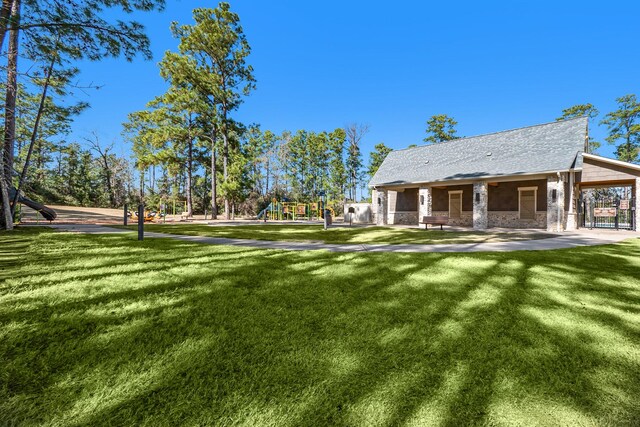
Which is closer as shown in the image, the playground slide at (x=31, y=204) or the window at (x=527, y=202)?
the playground slide at (x=31, y=204)

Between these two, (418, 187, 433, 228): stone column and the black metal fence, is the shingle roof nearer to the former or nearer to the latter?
(418, 187, 433, 228): stone column

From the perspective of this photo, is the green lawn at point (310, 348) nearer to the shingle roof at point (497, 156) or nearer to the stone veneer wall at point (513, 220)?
the shingle roof at point (497, 156)

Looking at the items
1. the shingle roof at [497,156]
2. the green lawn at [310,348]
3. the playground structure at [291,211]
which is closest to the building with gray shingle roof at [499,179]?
the shingle roof at [497,156]

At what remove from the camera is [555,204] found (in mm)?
13734

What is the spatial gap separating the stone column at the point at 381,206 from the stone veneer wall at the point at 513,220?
7.02 metres

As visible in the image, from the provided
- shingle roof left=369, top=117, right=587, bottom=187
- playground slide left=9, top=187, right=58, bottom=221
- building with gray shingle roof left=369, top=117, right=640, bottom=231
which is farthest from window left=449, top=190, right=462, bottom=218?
playground slide left=9, top=187, right=58, bottom=221

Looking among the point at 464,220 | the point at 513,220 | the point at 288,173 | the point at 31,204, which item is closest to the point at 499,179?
the point at 513,220

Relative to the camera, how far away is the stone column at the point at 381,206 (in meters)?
20.3

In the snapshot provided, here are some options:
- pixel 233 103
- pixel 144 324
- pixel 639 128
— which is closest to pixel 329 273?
pixel 144 324

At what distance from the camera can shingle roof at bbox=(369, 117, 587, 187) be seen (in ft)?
47.1

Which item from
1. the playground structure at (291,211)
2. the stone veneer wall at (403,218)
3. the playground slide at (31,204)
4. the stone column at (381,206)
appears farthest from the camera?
the playground structure at (291,211)

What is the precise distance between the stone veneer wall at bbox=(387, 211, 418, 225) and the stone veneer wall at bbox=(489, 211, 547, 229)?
5191 millimetres

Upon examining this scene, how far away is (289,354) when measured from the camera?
7.09ft

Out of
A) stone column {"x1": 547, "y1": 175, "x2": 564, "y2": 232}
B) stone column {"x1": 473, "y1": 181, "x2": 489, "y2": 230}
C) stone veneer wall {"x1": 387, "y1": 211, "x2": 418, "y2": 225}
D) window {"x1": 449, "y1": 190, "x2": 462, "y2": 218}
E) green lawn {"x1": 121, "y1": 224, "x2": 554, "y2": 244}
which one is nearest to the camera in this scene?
green lawn {"x1": 121, "y1": 224, "x2": 554, "y2": 244}
